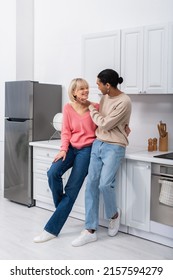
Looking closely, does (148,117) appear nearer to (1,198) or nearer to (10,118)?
(10,118)

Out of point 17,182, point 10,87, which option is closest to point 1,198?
point 17,182

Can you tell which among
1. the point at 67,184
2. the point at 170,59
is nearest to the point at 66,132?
the point at 67,184

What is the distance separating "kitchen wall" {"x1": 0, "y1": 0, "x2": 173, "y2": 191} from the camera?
3.83 metres

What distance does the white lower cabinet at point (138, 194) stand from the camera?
3.25 metres

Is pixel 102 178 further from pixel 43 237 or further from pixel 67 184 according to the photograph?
pixel 43 237

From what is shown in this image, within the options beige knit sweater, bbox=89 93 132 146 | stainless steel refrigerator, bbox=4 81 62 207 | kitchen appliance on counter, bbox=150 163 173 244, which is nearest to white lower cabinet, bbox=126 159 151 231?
kitchen appliance on counter, bbox=150 163 173 244

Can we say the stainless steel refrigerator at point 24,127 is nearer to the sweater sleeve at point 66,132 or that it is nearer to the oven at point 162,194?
the sweater sleeve at point 66,132

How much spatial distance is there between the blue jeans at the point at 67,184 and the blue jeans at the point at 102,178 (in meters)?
0.10

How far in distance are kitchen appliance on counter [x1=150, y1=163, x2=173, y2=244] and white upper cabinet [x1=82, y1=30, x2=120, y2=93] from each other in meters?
1.11

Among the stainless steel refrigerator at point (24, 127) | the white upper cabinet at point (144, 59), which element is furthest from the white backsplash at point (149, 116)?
the stainless steel refrigerator at point (24, 127)

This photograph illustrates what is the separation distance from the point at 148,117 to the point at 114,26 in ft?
3.58

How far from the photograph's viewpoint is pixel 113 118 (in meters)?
3.14

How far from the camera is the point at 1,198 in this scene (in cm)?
484

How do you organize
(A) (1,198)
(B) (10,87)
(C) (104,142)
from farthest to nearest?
(A) (1,198) → (B) (10,87) → (C) (104,142)
